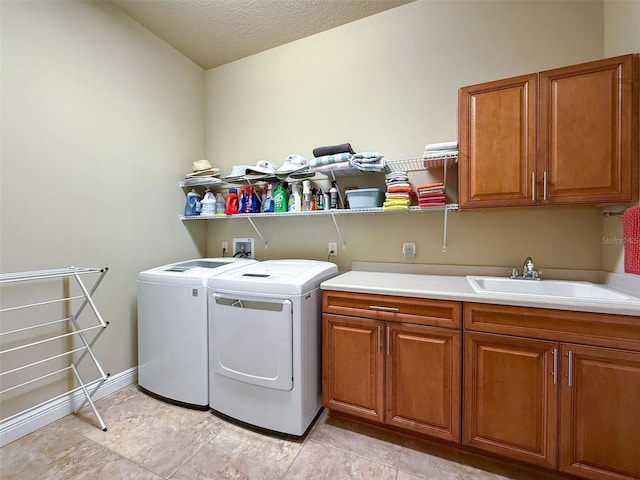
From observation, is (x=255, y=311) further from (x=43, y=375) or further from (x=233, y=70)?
(x=233, y=70)

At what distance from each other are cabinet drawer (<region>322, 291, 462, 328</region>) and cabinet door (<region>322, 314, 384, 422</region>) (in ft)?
0.17

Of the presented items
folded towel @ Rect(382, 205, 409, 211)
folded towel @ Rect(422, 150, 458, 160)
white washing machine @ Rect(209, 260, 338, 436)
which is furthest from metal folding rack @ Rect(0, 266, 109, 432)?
folded towel @ Rect(422, 150, 458, 160)

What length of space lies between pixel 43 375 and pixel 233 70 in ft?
9.29

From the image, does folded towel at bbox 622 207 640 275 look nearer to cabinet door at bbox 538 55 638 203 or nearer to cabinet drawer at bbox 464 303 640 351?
cabinet door at bbox 538 55 638 203

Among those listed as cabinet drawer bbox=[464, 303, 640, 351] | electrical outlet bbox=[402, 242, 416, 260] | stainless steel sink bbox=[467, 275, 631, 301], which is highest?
electrical outlet bbox=[402, 242, 416, 260]

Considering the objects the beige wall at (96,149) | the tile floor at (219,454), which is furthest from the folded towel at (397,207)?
the beige wall at (96,149)

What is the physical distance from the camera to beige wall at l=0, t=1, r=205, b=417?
155cm

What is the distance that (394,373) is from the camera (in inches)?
58.4

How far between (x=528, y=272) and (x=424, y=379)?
3.11 feet

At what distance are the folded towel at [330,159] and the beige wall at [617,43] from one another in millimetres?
1514

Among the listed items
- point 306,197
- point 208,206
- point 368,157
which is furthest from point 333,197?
point 208,206

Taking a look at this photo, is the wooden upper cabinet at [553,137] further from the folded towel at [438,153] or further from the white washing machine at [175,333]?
the white washing machine at [175,333]

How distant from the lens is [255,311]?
5.19 ft

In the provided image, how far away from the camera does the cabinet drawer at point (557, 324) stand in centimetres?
111
